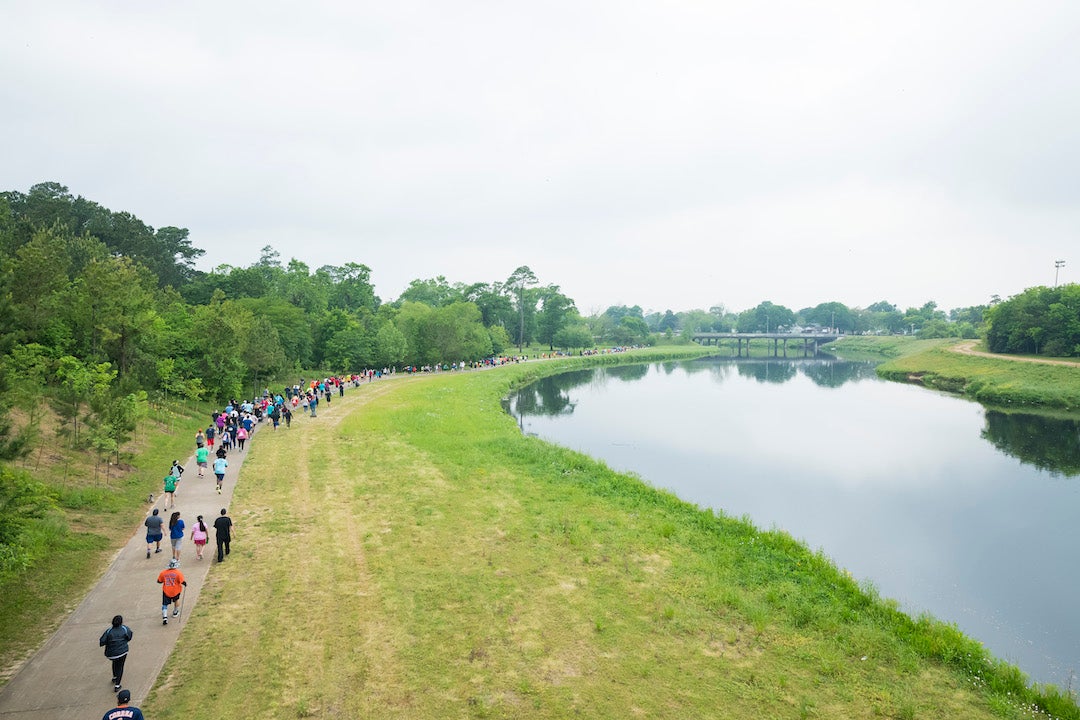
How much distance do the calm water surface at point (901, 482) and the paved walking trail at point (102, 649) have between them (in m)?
17.8

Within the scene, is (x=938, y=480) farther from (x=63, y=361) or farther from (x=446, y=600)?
Answer: (x=63, y=361)

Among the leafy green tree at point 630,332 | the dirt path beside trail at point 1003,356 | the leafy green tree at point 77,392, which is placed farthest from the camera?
the leafy green tree at point 630,332

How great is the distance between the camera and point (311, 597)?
1325 cm

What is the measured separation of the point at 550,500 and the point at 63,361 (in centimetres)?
2158

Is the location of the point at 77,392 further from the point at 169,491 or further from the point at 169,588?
the point at 169,588

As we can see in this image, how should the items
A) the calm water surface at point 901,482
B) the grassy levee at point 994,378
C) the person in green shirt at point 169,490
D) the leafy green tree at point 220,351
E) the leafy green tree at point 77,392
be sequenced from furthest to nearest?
the grassy levee at point 994,378 < the leafy green tree at point 220,351 < the leafy green tree at point 77,392 < the person in green shirt at point 169,490 < the calm water surface at point 901,482

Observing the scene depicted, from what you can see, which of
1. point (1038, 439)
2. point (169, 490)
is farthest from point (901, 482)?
point (169, 490)

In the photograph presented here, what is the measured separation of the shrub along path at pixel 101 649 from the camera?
923 centimetres

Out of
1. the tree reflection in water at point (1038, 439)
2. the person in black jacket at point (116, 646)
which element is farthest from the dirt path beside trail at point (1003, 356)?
the person in black jacket at point (116, 646)

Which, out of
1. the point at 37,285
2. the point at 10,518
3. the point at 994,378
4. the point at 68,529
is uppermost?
the point at 37,285

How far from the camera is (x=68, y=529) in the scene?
1590cm

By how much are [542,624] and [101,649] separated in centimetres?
841

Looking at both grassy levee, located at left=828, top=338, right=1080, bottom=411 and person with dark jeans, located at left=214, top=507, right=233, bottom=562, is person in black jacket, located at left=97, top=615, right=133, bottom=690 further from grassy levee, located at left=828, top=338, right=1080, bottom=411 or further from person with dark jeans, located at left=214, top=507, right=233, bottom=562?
grassy levee, located at left=828, top=338, right=1080, bottom=411

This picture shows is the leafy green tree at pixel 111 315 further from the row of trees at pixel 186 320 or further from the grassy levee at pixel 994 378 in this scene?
the grassy levee at pixel 994 378
